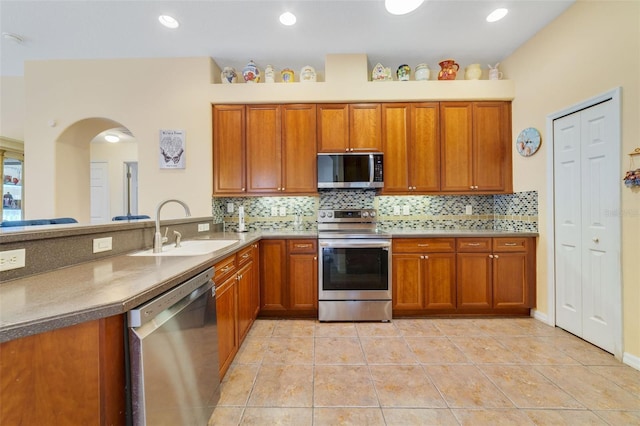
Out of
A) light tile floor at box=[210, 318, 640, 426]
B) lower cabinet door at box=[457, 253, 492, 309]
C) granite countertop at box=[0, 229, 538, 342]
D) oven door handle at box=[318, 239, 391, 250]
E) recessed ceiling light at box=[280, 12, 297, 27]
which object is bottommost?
light tile floor at box=[210, 318, 640, 426]

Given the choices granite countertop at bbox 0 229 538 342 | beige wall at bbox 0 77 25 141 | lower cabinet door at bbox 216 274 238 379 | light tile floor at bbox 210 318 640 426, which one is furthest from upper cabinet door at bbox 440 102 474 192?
beige wall at bbox 0 77 25 141

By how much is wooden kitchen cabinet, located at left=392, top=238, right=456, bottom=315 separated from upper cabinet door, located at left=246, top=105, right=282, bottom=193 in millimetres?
1613

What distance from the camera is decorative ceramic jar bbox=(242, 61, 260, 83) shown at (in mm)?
3180

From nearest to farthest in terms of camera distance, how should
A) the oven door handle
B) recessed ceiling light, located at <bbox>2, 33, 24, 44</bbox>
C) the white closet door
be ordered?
the white closet door → recessed ceiling light, located at <bbox>2, 33, 24, 44</bbox> → the oven door handle

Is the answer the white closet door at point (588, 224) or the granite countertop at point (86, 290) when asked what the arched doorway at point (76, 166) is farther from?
the white closet door at point (588, 224)

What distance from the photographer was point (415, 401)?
5.46 ft

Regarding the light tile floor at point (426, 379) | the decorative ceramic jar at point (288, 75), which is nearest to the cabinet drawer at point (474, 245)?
the light tile floor at point (426, 379)

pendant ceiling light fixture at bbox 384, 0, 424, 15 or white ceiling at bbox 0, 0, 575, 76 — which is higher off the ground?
white ceiling at bbox 0, 0, 575, 76

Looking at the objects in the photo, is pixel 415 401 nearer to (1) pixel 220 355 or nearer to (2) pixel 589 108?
(1) pixel 220 355

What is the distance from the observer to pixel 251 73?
319cm

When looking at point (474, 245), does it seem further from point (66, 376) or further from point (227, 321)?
point (66, 376)

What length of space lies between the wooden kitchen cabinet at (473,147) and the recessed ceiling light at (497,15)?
83 centimetres

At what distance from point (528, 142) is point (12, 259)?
409cm

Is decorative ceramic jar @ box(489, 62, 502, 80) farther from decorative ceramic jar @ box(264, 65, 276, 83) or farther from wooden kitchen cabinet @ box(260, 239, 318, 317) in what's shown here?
wooden kitchen cabinet @ box(260, 239, 318, 317)
